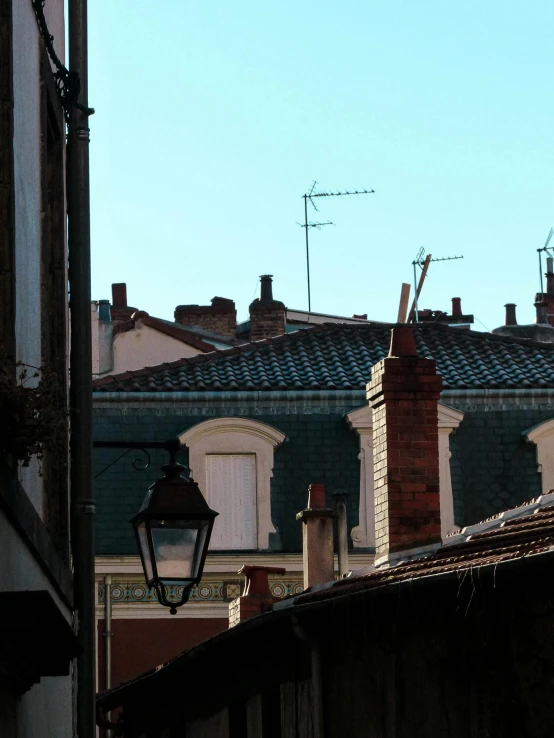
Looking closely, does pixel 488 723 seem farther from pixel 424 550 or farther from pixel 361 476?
pixel 361 476

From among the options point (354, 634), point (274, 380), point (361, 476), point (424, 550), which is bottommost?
point (354, 634)

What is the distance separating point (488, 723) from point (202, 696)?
8511 millimetres

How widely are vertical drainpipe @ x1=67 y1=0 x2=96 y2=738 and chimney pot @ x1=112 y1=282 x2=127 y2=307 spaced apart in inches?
1184

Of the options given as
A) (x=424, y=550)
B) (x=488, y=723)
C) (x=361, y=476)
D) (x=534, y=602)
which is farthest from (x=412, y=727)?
(x=361, y=476)

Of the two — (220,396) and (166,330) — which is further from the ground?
(166,330)

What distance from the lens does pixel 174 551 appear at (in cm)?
991

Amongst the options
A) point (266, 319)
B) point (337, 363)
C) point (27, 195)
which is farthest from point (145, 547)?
point (266, 319)

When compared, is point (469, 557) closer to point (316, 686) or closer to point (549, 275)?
point (316, 686)

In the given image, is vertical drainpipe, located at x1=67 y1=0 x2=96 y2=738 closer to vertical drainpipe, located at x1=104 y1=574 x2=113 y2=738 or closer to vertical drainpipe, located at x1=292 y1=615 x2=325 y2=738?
vertical drainpipe, located at x1=292 y1=615 x2=325 y2=738

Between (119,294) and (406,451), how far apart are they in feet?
87.8

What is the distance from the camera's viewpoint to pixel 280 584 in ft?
83.0

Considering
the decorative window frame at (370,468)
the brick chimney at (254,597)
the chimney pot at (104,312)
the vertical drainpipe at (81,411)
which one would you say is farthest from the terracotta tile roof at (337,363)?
the vertical drainpipe at (81,411)

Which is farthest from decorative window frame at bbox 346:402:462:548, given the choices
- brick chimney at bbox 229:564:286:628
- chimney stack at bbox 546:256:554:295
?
chimney stack at bbox 546:256:554:295

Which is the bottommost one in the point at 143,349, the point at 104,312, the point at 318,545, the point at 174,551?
the point at 174,551
